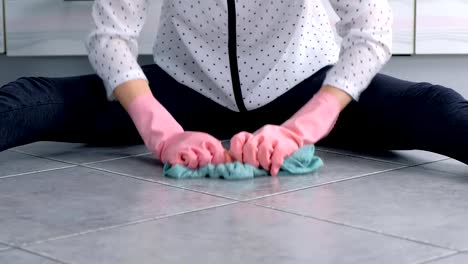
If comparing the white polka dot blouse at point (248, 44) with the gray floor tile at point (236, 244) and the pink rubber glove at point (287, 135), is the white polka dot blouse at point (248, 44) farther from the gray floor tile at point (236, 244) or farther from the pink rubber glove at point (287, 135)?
the gray floor tile at point (236, 244)

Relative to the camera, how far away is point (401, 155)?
1.64 metres

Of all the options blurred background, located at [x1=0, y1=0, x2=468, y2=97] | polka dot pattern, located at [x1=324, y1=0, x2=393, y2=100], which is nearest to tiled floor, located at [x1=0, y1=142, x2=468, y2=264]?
polka dot pattern, located at [x1=324, y1=0, x2=393, y2=100]

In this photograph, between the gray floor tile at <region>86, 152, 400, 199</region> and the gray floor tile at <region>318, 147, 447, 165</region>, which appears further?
the gray floor tile at <region>318, 147, 447, 165</region>

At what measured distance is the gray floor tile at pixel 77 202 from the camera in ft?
3.84

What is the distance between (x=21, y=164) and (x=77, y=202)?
0.33 meters

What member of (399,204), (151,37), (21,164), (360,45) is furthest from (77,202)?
(151,37)

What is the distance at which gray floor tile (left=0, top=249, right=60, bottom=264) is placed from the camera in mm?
1009

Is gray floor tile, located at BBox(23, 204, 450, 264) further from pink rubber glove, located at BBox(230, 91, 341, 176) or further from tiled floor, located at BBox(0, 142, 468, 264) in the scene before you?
pink rubber glove, located at BBox(230, 91, 341, 176)

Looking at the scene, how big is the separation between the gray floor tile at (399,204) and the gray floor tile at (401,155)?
0.10 meters

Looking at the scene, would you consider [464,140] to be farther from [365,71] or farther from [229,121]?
[229,121]

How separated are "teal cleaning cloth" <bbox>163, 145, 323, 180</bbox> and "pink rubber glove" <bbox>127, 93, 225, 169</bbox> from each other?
0.5 inches

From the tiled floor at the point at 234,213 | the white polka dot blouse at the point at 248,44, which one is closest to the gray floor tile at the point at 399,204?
the tiled floor at the point at 234,213

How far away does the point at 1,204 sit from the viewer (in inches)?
50.7

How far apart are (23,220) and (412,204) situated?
50 centimetres
